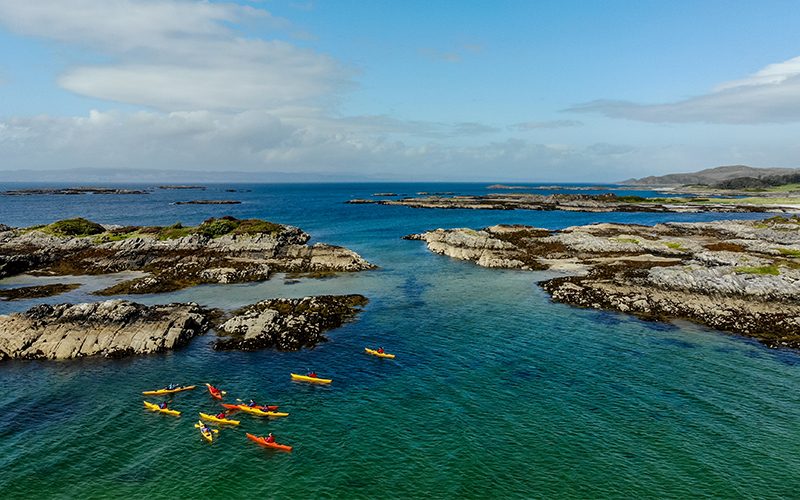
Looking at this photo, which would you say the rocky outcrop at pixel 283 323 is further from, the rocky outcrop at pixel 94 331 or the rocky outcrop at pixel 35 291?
the rocky outcrop at pixel 35 291

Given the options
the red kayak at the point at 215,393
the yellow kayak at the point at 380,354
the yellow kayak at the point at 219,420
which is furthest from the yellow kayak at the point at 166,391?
the yellow kayak at the point at 380,354

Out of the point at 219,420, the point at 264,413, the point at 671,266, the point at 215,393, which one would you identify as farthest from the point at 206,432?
the point at 671,266

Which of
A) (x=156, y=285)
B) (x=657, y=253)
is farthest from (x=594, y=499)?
(x=657, y=253)

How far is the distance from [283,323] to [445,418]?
73.4 ft

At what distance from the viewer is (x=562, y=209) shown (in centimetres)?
19125

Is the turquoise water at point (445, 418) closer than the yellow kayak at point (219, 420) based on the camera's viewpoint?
Yes

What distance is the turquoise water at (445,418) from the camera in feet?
82.1

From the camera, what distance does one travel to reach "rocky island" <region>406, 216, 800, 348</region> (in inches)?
1975

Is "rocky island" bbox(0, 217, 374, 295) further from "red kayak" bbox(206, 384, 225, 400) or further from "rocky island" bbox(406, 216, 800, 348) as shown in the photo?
"red kayak" bbox(206, 384, 225, 400)

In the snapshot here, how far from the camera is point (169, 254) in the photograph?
80312 millimetres

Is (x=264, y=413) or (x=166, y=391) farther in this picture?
(x=166, y=391)

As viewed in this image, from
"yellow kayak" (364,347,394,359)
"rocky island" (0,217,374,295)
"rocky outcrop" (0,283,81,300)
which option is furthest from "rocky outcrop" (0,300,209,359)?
"yellow kayak" (364,347,394,359)

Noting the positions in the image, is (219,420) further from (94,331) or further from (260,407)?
(94,331)

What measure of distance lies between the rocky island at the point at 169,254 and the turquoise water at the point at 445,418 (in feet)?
88.4
